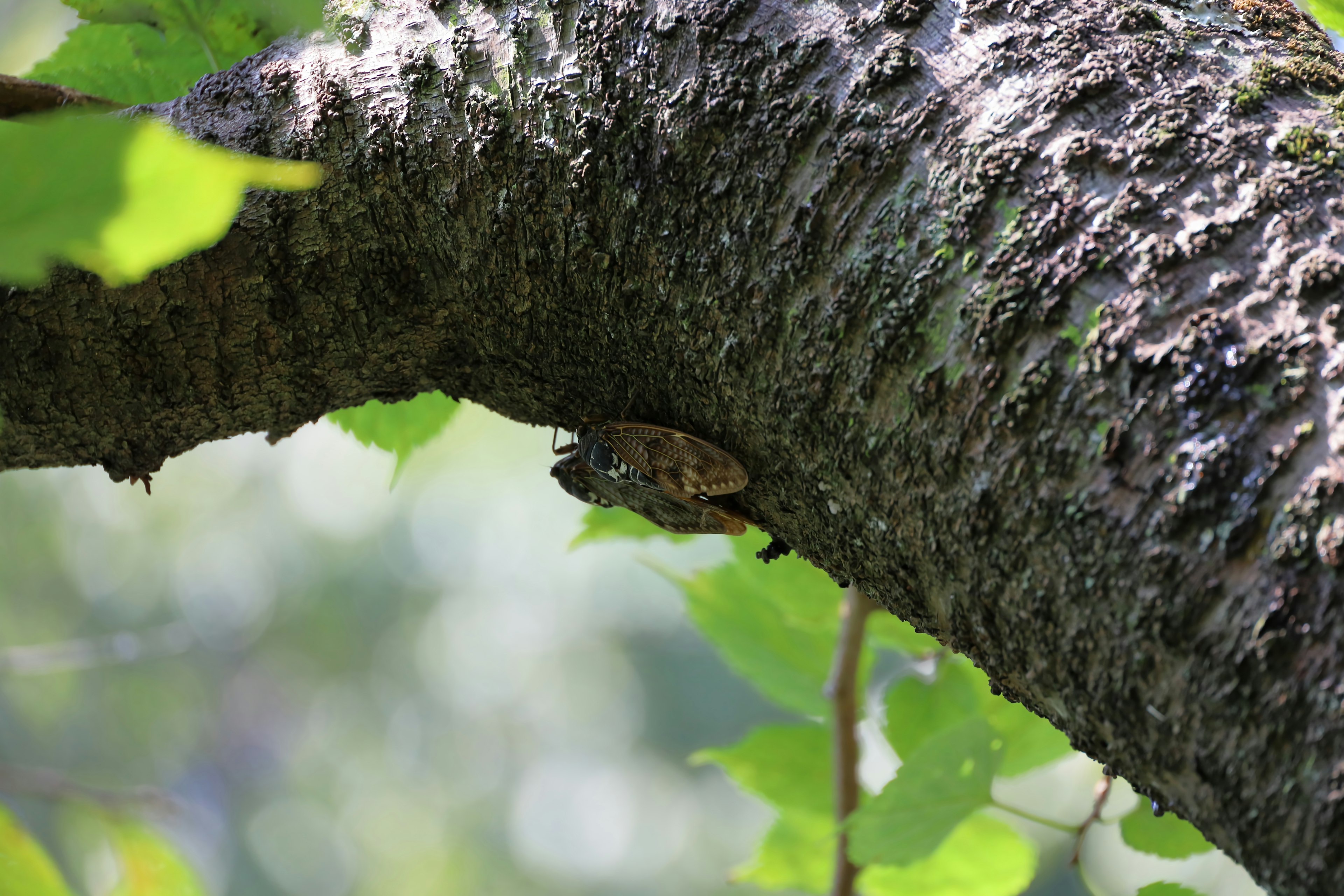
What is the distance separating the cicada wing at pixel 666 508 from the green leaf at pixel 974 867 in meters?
0.51

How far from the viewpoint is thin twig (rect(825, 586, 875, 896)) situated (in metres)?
1.30

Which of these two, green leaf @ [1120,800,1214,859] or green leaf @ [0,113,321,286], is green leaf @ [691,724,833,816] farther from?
green leaf @ [0,113,321,286]

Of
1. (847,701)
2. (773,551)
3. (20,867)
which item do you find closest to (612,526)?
(847,701)

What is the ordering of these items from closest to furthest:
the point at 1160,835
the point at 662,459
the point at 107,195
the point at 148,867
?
1. the point at 107,195
2. the point at 148,867
3. the point at 662,459
4. the point at 1160,835

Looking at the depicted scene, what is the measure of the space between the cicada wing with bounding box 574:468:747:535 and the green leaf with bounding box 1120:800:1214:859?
568 millimetres

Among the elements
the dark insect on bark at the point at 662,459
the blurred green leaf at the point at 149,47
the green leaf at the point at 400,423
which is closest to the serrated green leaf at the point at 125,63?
the blurred green leaf at the point at 149,47

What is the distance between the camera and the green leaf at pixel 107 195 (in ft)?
0.98

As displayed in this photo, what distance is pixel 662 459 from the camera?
0.88 m

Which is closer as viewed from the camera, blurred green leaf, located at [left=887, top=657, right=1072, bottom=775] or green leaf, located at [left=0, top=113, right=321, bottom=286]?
green leaf, located at [left=0, top=113, right=321, bottom=286]

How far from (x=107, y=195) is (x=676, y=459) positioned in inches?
21.9

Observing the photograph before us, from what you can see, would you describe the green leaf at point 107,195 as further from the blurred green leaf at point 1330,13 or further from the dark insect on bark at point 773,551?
the blurred green leaf at point 1330,13

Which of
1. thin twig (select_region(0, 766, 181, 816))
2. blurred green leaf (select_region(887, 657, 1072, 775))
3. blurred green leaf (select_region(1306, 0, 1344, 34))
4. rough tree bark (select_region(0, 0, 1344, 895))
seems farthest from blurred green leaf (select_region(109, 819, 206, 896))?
blurred green leaf (select_region(1306, 0, 1344, 34))

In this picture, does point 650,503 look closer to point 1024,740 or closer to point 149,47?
point 1024,740

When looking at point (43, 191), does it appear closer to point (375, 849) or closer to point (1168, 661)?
point (1168, 661)
